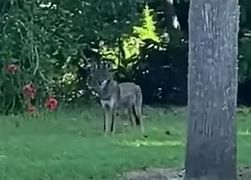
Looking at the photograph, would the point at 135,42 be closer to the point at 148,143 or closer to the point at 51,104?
the point at 51,104

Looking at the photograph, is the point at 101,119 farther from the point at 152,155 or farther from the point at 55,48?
the point at 152,155

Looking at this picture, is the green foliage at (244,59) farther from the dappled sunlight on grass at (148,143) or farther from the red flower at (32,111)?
the dappled sunlight on grass at (148,143)

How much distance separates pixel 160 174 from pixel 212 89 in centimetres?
143

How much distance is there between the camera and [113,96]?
17359mm

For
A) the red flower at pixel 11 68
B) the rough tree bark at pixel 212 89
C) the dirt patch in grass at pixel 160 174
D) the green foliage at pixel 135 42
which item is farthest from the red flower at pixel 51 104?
the rough tree bark at pixel 212 89

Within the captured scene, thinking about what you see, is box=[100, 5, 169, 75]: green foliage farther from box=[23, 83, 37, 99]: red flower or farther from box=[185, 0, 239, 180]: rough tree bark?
box=[185, 0, 239, 180]: rough tree bark

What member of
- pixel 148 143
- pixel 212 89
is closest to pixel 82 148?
pixel 148 143

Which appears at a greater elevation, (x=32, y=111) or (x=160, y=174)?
(x=32, y=111)

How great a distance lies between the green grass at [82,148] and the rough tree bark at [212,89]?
117cm

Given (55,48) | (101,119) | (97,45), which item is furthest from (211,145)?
(97,45)

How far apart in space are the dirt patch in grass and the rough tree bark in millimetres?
604

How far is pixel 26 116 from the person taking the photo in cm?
1894

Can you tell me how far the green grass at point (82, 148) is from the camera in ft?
40.3

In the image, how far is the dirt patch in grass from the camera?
40.3ft
